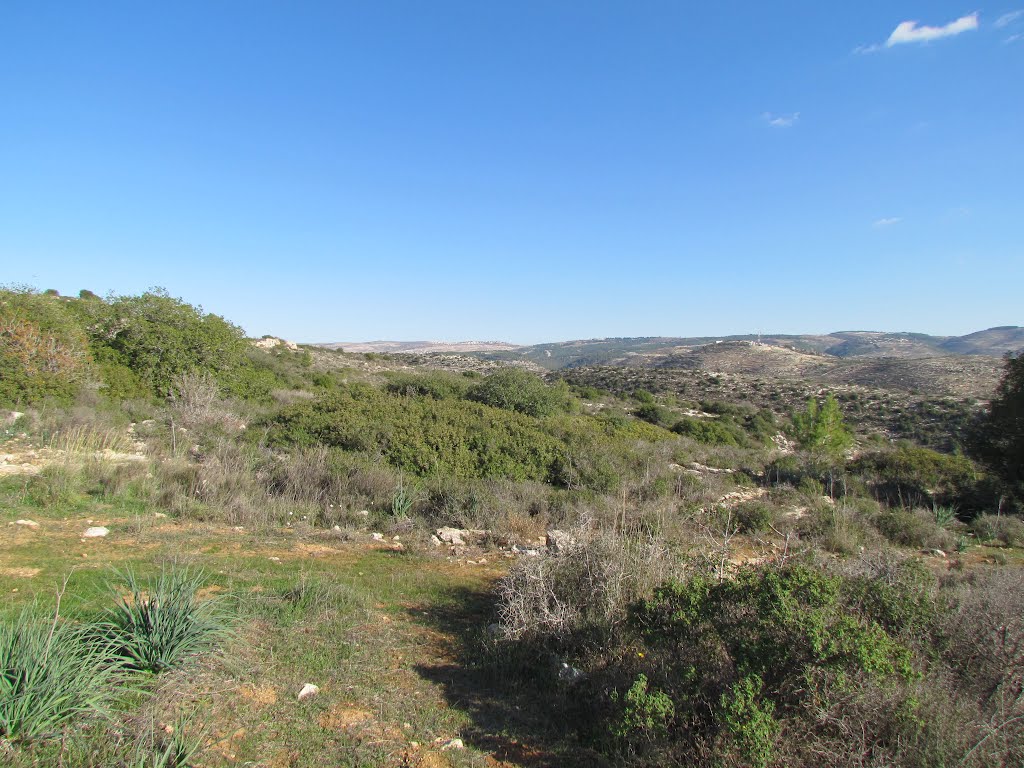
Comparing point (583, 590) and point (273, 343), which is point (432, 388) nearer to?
point (583, 590)

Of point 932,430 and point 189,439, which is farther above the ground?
point 189,439

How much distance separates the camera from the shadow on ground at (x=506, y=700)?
137 inches

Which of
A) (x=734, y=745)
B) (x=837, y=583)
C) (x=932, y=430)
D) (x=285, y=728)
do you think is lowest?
(x=932, y=430)

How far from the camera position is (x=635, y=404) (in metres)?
33.5

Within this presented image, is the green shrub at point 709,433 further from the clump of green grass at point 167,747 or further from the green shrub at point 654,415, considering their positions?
the clump of green grass at point 167,747

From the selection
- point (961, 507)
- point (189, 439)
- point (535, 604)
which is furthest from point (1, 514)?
point (961, 507)

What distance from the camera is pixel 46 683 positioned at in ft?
9.89

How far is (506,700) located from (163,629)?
2599 mm

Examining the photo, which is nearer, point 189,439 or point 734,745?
point 734,745

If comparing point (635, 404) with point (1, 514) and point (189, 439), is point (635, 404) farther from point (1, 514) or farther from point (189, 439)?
point (1, 514)

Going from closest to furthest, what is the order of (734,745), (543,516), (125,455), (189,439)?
(734,745) < (543,516) < (125,455) < (189,439)

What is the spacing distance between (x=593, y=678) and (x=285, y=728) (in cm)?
225

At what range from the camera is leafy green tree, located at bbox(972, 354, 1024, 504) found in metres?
14.5

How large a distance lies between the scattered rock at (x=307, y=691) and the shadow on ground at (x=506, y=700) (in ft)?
2.77
